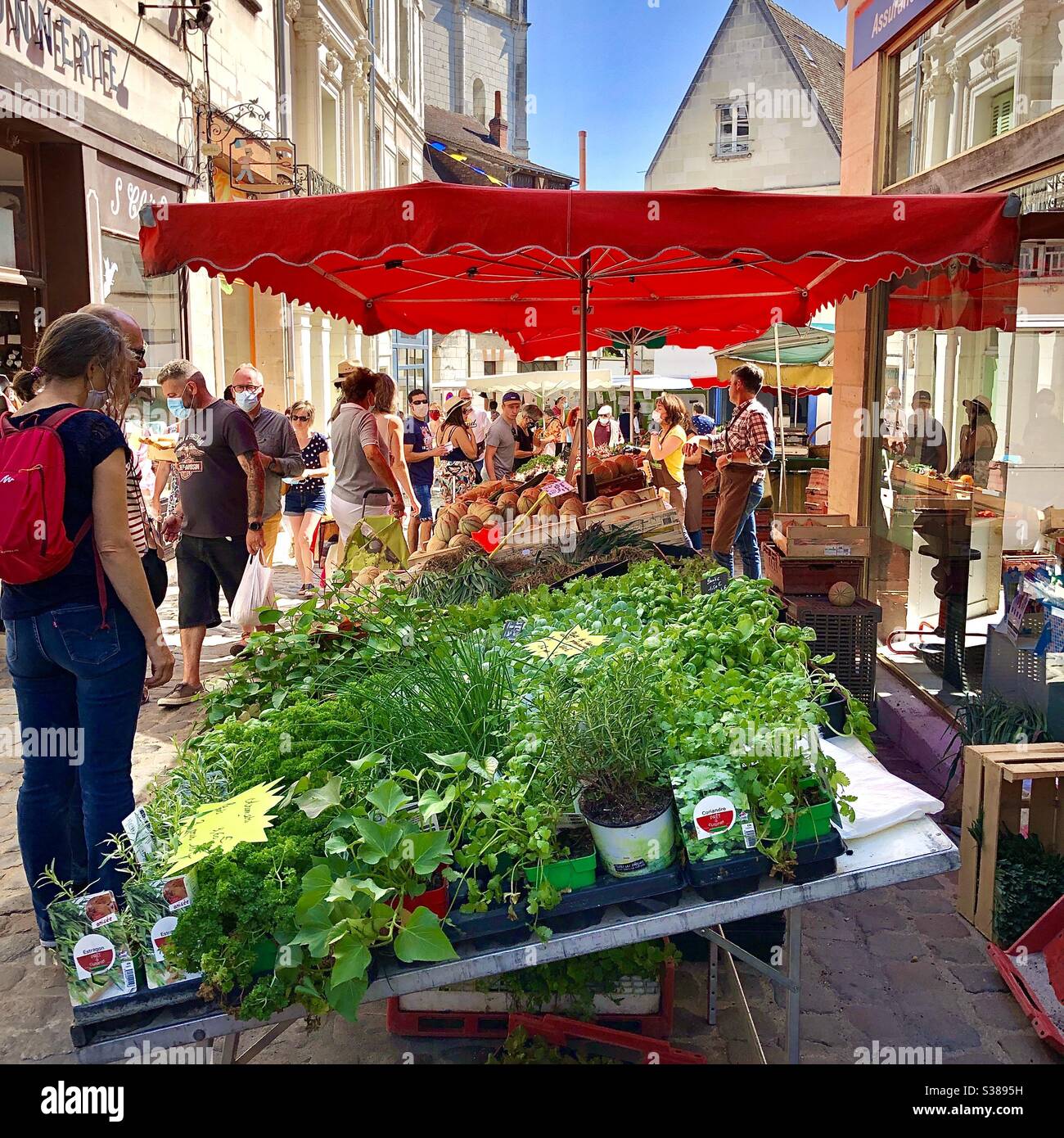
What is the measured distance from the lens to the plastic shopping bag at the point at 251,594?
6.40 metres

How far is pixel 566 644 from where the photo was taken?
3348mm

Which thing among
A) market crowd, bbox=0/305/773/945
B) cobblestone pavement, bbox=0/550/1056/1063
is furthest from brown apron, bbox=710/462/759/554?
cobblestone pavement, bbox=0/550/1056/1063

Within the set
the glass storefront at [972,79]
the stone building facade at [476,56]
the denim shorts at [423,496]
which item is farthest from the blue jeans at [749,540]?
the stone building facade at [476,56]

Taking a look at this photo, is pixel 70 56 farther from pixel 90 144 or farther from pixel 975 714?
pixel 975 714

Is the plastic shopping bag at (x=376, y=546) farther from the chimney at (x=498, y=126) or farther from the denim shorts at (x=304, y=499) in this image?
the chimney at (x=498, y=126)

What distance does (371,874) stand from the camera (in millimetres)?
2354

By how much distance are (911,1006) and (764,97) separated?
33393 millimetres

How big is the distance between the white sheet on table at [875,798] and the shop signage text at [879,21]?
5719 mm

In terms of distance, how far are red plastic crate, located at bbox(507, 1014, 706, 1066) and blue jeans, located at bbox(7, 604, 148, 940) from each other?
1.44m

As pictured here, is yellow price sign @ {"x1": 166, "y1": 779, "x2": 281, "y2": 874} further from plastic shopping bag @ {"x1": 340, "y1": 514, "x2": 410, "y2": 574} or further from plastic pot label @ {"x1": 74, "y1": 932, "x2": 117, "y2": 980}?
plastic shopping bag @ {"x1": 340, "y1": 514, "x2": 410, "y2": 574}

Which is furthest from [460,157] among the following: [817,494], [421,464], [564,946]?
[564,946]

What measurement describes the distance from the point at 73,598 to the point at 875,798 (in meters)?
2.55

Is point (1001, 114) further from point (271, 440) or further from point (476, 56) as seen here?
point (476, 56)

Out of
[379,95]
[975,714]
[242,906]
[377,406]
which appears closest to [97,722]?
[242,906]
